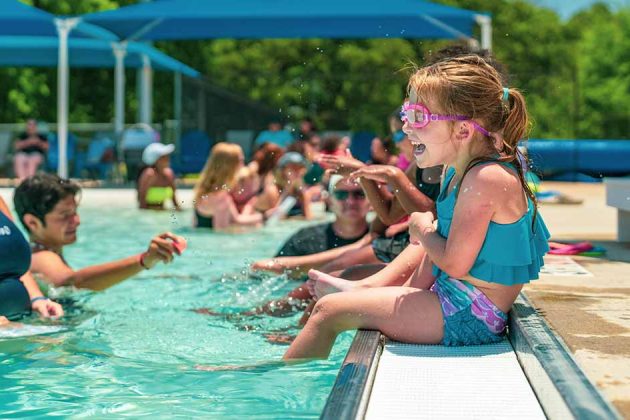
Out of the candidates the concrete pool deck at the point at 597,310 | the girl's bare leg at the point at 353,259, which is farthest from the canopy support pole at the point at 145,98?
the girl's bare leg at the point at 353,259

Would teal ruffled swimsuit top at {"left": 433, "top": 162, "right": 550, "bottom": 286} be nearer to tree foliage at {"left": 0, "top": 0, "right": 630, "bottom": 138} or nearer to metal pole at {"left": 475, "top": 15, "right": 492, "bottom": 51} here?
metal pole at {"left": 475, "top": 15, "right": 492, "bottom": 51}

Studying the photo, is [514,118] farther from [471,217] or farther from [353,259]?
[353,259]

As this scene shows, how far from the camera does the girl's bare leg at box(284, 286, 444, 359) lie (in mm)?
3430

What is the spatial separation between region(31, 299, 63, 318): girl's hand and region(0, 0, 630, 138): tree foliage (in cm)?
2064

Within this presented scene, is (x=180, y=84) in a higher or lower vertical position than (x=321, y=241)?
higher

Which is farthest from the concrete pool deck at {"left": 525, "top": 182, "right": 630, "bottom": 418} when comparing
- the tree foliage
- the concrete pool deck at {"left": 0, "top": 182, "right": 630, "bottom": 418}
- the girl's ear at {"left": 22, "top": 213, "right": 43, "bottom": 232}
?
the tree foliage

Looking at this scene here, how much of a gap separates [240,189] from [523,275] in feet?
24.0

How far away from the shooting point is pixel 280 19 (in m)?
15.5

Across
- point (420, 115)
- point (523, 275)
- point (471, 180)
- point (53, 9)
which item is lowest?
point (523, 275)

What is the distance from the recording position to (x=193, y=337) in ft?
16.1

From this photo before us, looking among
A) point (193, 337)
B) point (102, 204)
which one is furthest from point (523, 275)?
point (102, 204)

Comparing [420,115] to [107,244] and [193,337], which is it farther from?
[107,244]

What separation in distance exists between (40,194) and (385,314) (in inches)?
98.3

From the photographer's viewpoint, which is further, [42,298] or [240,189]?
[240,189]
